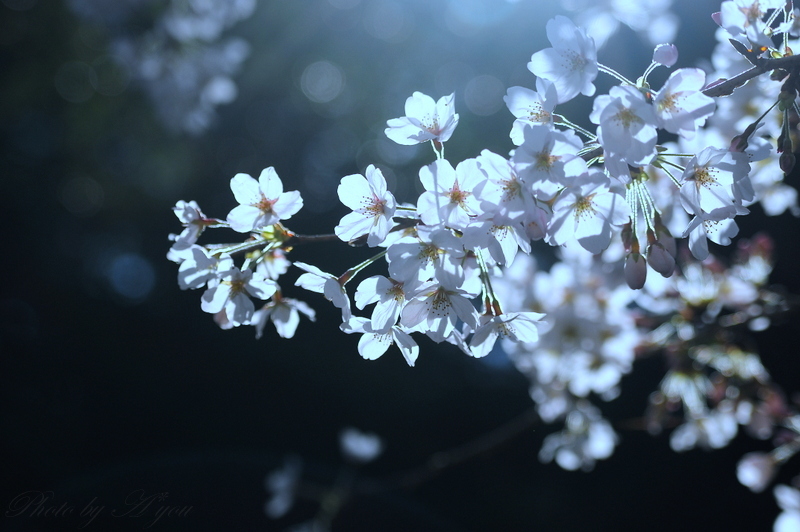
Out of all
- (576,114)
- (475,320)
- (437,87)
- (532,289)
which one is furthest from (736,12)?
(437,87)

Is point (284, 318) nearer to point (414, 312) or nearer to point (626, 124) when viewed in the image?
point (414, 312)

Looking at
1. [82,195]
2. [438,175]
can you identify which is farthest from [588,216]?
[82,195]

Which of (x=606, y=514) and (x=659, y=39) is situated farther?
(x=606, y=514)

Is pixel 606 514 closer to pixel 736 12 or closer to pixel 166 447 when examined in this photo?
pixel 166 447

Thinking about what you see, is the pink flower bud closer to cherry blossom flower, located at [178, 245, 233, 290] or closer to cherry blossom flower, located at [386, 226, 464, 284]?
cherry blossom flower, located at [386, 226, 464, 284]

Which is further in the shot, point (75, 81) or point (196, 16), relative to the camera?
point (75, 81)

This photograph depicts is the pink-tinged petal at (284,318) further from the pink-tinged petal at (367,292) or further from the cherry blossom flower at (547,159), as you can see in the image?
the cherry blossom flower at (547,159)

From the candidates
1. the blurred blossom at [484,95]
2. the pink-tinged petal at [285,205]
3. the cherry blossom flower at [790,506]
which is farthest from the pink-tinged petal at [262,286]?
the blurred blossom at [484,95]
